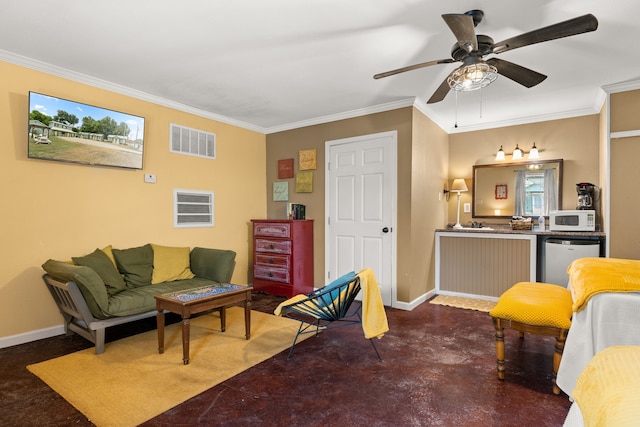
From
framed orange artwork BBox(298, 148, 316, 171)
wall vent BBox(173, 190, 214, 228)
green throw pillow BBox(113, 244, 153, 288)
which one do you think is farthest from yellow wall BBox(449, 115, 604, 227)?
green throw pillow BBox(113, 244, 153, 288)

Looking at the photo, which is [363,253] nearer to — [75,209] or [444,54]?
[444,54]

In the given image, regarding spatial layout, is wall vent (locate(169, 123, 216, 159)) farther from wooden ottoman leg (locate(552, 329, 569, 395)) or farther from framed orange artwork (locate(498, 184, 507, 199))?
wooden ottoman leg (locate(552, 329, 569, 395))

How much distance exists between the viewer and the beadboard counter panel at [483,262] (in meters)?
4.25

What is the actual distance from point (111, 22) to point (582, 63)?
401cm

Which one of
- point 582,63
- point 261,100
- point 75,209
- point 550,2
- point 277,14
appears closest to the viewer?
point 550,2

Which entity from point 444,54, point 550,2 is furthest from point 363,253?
point 550,2

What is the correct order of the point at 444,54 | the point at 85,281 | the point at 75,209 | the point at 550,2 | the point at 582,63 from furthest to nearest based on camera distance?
the point at 75,209
the point at 582,63
the point at 444,54
the point at 85,281
the point at 550,2

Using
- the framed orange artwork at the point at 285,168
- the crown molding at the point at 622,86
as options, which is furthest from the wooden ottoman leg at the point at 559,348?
the framed orange artwork at the point at 285,168

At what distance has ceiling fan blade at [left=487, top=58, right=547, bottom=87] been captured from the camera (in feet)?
7.62

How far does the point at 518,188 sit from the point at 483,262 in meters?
1.19

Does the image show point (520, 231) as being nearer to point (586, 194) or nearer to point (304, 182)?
point (586, 194)

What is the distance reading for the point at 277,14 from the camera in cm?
232

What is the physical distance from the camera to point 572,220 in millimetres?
3928

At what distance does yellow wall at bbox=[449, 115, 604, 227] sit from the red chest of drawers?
2.48m
